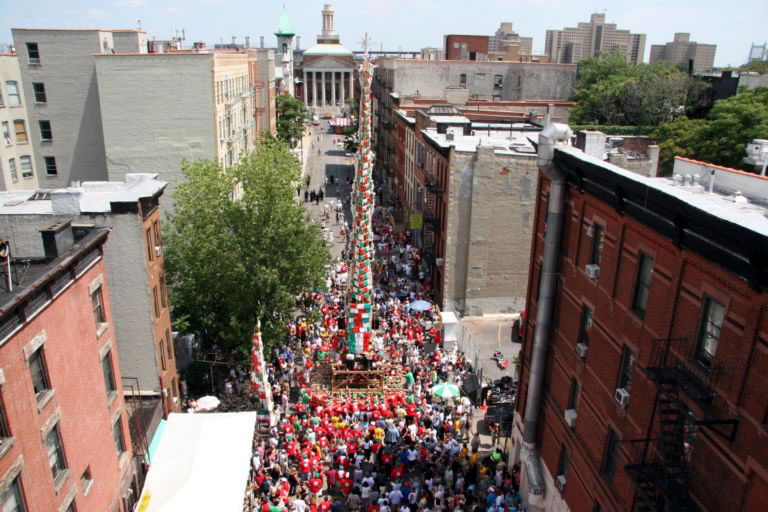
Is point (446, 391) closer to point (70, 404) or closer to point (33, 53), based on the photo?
point (70, 404)

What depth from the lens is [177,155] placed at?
122 feet

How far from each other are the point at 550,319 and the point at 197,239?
1670 cm

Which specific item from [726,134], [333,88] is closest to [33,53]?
[726,134]

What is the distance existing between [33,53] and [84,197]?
21205 millimetres

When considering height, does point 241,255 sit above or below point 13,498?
below

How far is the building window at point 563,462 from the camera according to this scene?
1844 cm

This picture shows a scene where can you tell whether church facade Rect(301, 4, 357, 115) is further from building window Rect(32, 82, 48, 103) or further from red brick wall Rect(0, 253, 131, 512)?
red brick wall Rect(0, 253, 131, 512)

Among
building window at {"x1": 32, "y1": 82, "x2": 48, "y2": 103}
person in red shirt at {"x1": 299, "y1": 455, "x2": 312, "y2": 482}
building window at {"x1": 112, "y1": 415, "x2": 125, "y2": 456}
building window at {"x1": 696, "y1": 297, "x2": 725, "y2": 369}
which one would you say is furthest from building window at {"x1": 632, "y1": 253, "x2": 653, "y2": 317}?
building window at {"x1": 32, "y1": 82, "x2": 48, "y2": 103}

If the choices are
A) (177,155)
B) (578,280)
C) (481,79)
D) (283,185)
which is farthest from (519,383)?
(481,79)

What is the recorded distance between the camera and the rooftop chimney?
565 inches

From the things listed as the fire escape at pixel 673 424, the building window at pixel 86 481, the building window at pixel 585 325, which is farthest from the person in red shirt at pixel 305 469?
the fire escape at pixel 673 424

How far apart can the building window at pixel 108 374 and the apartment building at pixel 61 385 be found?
28mm

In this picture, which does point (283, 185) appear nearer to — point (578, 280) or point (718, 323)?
point (578, 280)

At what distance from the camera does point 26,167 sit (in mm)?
38281
